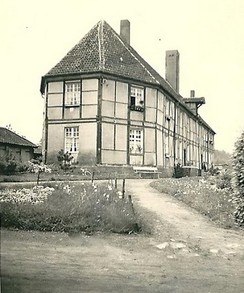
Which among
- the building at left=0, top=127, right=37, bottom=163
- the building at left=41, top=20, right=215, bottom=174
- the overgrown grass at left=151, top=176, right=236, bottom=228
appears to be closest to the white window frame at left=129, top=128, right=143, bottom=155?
the building at left=41, top=20, right=215, bottom=174

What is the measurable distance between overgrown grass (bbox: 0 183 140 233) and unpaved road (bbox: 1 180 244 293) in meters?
0.05

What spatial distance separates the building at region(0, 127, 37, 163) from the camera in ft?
5.52

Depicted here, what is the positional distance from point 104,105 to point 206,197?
1.23 meters

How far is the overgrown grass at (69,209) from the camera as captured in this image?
1.72 m

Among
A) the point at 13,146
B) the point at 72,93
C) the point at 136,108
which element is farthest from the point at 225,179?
the point at 136,108

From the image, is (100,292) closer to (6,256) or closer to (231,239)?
(6,256)

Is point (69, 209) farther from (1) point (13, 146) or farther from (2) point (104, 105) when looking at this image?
(2) point (104, 105)

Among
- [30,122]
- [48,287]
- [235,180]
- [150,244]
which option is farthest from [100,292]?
[235,180]

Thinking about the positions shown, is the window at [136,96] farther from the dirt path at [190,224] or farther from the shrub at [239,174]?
the dirt path at [190,224]

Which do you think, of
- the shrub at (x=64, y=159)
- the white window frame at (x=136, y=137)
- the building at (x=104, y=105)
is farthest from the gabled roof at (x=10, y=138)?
the white window frame at (x=136, y=137)

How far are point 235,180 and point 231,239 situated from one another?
26.4 inches

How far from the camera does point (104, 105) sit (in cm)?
332

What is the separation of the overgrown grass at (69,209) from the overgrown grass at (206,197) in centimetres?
53

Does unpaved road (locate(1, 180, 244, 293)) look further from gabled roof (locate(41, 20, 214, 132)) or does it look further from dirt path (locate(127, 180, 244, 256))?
gabled roof (locate(41, 20, 214, 132))
